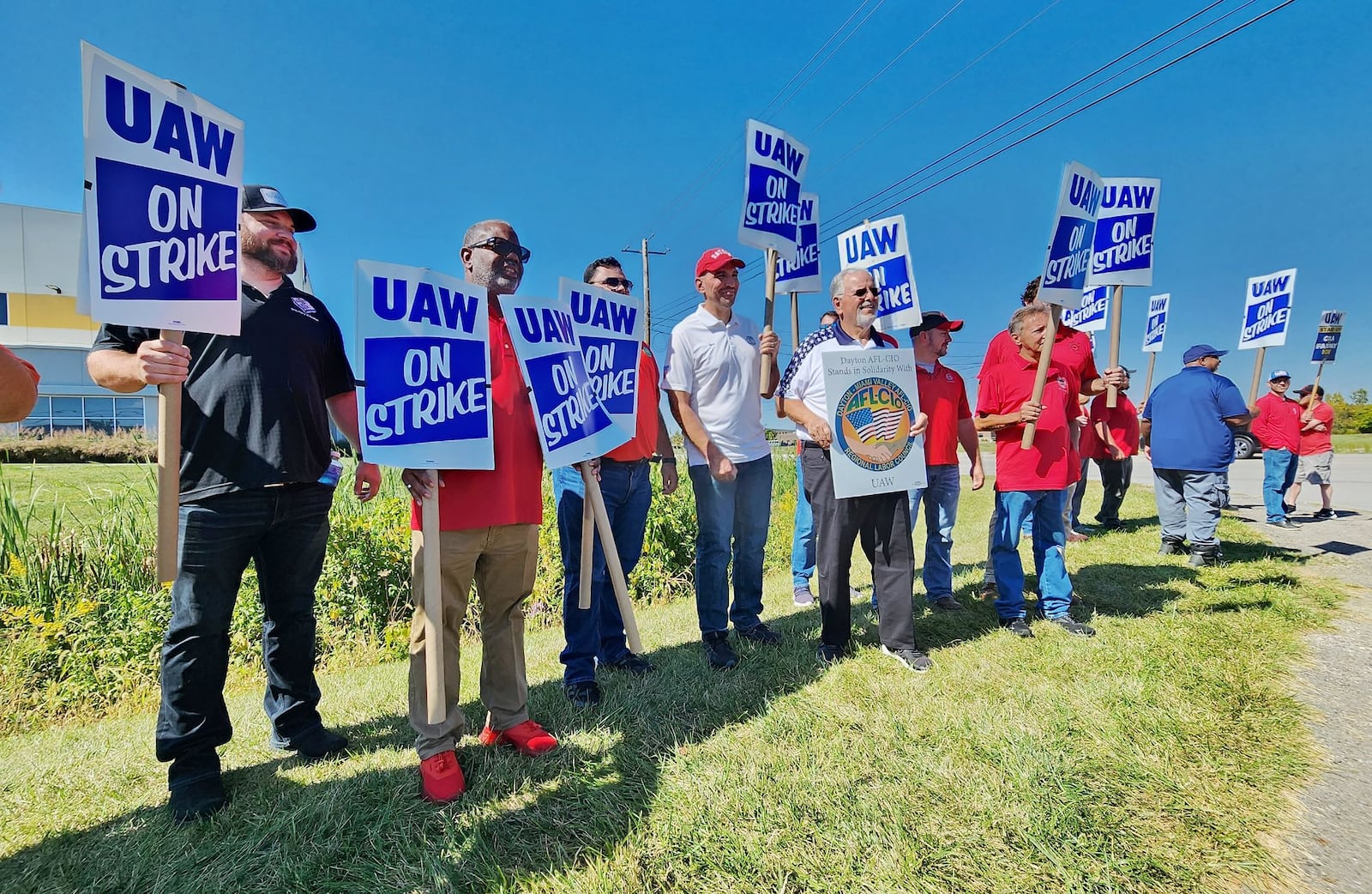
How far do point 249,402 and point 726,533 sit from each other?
2763 millimetres

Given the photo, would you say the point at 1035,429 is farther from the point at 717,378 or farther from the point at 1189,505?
the point at 1189,505

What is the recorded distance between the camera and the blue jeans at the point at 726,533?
4.18 metres

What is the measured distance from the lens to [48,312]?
2680 cm

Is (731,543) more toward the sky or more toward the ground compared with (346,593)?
more toward the sky

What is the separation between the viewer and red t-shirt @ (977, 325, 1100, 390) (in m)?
4.74

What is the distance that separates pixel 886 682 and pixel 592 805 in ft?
6.05

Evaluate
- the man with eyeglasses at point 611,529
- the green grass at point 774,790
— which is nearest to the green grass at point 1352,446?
the green grass at point 774,790

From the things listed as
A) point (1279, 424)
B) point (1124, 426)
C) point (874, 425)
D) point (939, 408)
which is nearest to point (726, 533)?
point (874, 425)

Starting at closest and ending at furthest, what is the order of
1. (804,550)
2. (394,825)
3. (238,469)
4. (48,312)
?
(394,825) < (238,469) < (804,550) < (48,312)

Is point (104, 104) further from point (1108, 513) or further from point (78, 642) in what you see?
point (1108, 513)

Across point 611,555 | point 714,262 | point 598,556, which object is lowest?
point 598,556

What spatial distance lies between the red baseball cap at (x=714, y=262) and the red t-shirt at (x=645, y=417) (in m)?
0.66

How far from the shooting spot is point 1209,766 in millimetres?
2561

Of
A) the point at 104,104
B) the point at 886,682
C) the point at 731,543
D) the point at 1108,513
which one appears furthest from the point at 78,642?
the point at 1108,513
